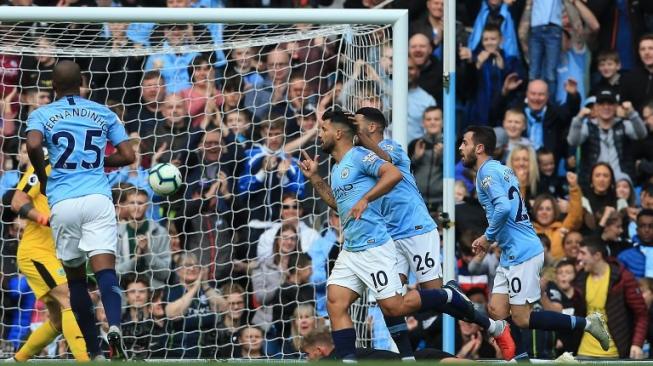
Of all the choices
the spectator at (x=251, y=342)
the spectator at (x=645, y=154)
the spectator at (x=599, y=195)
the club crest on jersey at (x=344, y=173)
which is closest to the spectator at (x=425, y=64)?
the spectator at (x=599, y=195)

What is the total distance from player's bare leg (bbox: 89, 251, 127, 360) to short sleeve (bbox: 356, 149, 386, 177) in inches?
79.6

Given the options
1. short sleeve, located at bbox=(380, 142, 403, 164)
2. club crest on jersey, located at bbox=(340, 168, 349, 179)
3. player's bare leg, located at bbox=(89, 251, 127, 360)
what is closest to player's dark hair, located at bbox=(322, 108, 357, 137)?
club crest on jersey, located at bbox=(340, 168, 349, 179)

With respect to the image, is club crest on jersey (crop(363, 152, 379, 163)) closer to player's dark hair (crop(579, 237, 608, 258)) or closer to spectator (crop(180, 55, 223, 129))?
spectator (crop(180, 55, 223, 129))

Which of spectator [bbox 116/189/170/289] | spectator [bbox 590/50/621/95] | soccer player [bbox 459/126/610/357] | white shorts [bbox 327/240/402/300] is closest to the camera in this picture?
white shorts [bbox 327/240/402/300]

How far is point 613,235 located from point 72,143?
602 centimetres

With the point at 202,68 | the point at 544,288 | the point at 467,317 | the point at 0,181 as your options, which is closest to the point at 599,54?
the point at 544,288

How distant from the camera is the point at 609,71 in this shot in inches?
621

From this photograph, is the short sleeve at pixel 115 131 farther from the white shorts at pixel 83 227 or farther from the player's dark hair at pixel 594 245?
the player's dark hair at pixel 594 245

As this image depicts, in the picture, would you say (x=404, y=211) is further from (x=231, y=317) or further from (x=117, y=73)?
(x=117, y=73)

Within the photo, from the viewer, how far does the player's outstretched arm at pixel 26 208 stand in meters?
12.2

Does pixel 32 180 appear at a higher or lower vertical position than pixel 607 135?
higher

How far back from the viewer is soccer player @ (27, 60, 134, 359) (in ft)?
36.2

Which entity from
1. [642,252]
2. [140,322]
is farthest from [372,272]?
[642,252]

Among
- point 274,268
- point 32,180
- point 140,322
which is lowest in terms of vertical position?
point 140,322
